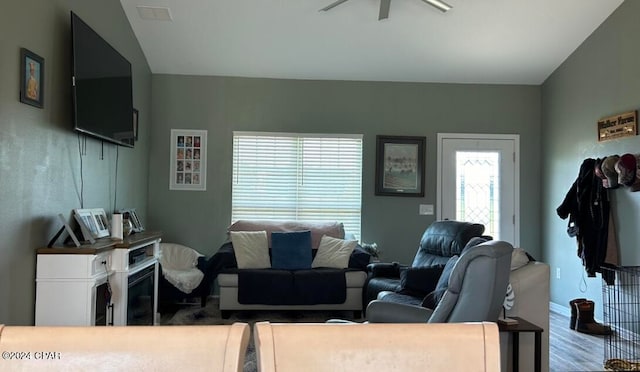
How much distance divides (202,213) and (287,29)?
2302mm

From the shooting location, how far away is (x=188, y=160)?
18.4 ft

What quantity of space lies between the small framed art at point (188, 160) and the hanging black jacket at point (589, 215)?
3897 mm

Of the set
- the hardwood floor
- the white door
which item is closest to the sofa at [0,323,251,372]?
the hardwood floor

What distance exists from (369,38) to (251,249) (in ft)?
8.21

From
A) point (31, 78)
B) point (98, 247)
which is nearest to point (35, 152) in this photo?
point (31, 78)

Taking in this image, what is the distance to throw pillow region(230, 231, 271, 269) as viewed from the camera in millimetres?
4797

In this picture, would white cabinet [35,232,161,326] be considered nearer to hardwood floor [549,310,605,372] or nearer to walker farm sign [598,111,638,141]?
hardwood floor [549,310,605,372]

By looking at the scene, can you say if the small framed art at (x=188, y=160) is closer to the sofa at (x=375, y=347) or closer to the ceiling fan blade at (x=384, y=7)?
the ceiling fan blade at (x=384, y=7)

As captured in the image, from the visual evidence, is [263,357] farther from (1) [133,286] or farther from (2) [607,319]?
(2) [607,319]

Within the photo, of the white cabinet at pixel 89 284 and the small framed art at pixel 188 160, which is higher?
the small framed art at pixel 188 160

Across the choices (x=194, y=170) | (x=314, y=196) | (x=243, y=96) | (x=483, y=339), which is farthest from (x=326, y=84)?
(x=483, y=339)

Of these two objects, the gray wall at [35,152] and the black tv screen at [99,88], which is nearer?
the gray wall at [35,152]

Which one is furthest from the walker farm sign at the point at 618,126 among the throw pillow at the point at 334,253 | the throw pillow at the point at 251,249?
the throw pillow at the point at 251,249

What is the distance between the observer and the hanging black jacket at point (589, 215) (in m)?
4.36
